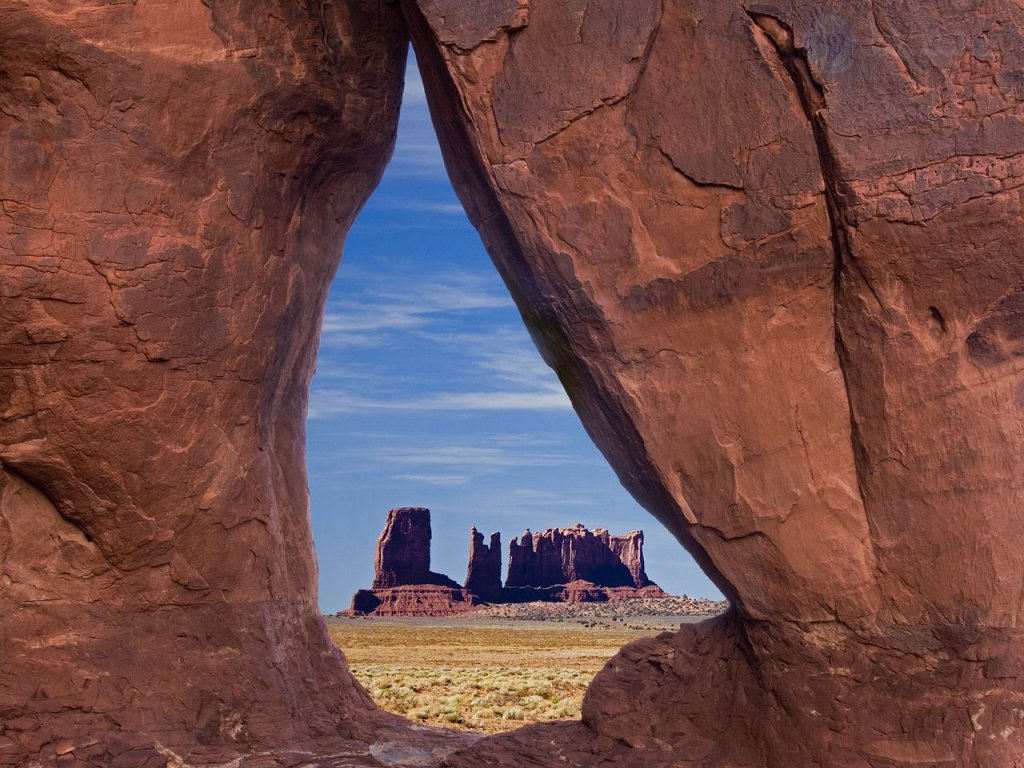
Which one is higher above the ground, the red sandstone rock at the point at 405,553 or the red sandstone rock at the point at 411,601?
the red sandstone rock at the point at 405,553

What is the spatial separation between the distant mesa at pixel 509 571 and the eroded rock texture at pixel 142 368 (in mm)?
83007

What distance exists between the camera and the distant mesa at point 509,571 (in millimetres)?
91625

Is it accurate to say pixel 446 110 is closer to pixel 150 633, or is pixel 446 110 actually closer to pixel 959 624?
pixel 150 633

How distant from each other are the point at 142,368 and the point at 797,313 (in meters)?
4.74

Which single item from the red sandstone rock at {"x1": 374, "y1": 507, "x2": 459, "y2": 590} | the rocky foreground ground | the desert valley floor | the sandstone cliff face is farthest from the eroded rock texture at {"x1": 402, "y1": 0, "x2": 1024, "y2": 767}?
the sandstone cliff face

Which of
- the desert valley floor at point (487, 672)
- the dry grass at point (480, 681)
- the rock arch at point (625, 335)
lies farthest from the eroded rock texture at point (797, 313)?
the dry grass at point (480, 681)

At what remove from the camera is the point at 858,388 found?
6844mm

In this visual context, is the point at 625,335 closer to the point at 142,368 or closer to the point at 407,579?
the point at 142,368

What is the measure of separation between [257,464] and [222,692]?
1.81m

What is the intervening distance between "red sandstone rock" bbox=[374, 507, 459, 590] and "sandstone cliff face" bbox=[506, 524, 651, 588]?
9.09 m

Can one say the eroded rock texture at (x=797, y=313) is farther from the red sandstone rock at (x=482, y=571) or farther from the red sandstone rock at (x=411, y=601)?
the red sandstone rock at (x=482, y=571)

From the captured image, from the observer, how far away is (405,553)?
92.8 metres

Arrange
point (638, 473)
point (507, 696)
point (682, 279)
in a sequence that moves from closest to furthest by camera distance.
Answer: point (682, 279), point (638, 473), point (507, 696)

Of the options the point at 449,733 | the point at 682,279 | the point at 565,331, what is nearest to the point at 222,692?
the point at 449,733
